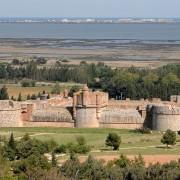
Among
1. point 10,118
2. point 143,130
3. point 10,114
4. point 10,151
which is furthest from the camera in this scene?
point 10,118

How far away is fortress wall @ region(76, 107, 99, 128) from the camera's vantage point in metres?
44.8

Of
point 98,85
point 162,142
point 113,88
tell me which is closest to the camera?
point 162,142

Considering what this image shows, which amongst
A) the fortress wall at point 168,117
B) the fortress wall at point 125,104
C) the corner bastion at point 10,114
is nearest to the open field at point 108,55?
the fortress wall at point 125,104

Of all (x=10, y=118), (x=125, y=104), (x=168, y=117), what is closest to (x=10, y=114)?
(x=10, y=118)

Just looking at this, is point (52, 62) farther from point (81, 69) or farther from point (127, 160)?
point (127, 160)

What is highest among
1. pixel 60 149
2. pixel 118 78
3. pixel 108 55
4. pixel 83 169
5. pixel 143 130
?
pixel 108 55

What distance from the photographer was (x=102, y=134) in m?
41.6

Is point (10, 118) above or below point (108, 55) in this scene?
below

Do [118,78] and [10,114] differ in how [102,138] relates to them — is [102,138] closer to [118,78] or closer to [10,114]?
[10,114]

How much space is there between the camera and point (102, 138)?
1572 inches

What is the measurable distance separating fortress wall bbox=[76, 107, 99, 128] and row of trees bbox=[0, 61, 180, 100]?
40.9ft

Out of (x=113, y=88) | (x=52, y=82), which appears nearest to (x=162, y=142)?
(x=113, y=88)

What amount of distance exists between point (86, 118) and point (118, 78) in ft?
63.0

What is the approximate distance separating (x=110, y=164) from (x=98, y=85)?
3654cm
